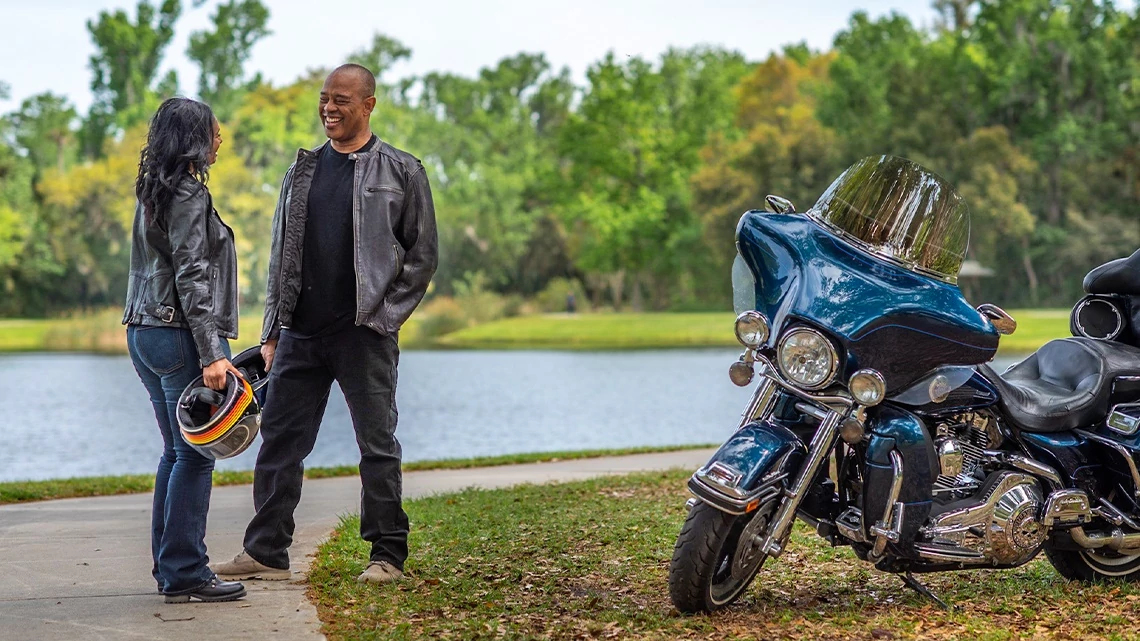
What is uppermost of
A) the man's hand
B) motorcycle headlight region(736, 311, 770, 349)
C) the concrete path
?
motorcycle headlight region(736, 311, 770, 349)

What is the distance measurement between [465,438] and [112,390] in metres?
15.0

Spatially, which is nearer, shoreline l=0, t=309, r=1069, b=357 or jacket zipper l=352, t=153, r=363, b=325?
jacket zipper l=352, t=153, r=363, b=325

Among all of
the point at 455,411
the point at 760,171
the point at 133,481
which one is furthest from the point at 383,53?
the point at 133,481

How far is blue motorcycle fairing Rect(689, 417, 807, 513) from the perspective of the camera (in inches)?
196

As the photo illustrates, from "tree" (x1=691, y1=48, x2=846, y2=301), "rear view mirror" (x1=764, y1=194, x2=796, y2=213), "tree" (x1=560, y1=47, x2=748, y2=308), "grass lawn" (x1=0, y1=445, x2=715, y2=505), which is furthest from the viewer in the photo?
"tree" (x1=560, y1=47, x2=748, y2=308)

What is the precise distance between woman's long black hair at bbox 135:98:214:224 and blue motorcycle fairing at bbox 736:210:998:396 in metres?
2.23

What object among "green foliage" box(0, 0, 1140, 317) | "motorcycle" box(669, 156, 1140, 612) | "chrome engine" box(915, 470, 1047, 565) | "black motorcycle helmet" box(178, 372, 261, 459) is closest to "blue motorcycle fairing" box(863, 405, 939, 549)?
"motorcycle" box(669, 156, 1140, 612)

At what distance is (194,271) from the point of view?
5.34 m

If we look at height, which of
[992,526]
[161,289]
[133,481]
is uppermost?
[161,289]

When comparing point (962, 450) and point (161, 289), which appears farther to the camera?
point (962, 450)

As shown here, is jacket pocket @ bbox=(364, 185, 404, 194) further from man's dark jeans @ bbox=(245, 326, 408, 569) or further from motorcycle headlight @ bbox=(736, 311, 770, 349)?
motorcycle headlight @ bbox=(736, 311, 770, 349)

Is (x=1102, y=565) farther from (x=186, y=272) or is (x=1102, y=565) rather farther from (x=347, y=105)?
(x=186, y=272)

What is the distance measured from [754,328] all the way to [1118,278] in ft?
6.87

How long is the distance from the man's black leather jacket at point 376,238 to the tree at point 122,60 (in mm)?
70982
